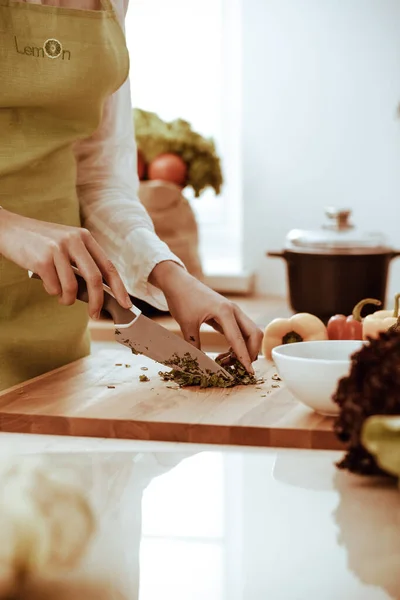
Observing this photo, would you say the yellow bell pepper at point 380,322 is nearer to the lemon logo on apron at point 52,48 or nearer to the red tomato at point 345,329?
the red tomato at point 345,329

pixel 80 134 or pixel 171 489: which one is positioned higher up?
pixel 80 134

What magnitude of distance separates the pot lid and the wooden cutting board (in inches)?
45.9

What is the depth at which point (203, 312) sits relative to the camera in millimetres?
1312

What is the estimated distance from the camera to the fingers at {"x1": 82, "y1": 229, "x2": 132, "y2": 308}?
1.13m

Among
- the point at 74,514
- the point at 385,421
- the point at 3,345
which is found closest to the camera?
the point at 385,421

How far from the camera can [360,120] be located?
2828 millimetres

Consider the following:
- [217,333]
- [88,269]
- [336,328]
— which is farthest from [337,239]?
[88,269]

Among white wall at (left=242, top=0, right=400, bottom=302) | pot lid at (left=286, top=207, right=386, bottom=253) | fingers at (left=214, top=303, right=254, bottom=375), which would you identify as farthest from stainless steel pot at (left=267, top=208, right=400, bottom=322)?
fingers at (left=214, top=303, right=254, bottom=375)

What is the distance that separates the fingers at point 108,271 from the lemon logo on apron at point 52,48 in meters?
0.32

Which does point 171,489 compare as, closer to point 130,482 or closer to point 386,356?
point 130,482

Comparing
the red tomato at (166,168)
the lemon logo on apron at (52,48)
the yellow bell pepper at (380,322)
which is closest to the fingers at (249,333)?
the yellow bell pepper at (380,322)

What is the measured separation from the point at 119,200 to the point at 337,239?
1.05 meters

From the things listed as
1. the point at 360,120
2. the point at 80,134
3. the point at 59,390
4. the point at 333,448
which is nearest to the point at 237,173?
the point at 360,120

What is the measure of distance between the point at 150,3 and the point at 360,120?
35.2 inches
